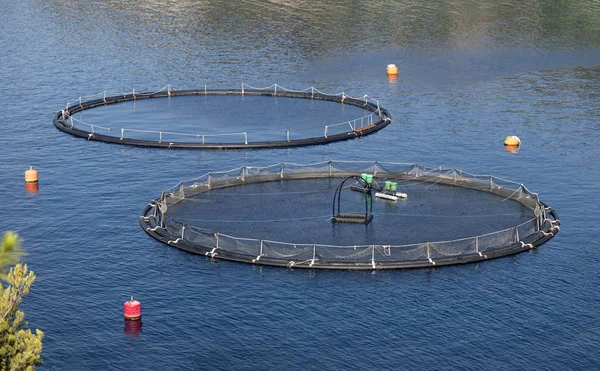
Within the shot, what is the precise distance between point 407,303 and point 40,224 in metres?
52.5

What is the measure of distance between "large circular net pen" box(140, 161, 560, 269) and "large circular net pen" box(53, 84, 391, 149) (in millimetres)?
21064

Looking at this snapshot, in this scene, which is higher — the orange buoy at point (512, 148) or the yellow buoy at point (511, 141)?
the yellow buoy at point (511, 141)

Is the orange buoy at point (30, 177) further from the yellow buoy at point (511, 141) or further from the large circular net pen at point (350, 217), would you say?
the yellow buoy at point (511, 141)

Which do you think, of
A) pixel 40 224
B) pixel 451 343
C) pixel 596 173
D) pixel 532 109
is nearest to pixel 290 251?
pixel 451 343

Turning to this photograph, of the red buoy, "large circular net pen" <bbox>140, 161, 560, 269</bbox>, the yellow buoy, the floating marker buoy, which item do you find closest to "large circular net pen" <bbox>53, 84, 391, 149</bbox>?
"large circular net pen" <bbox>140, 161, 560, 269</bbox>

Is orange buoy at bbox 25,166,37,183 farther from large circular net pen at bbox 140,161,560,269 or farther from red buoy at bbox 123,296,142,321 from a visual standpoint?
red buoy at bbox 123,296,142,321

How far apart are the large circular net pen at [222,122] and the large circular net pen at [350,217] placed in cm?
2106

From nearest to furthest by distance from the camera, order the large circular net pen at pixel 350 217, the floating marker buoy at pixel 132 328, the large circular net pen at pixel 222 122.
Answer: the floating marker buoy at pixel 132 328
the large circular net pen at pixel 350 217
the large circular net pen at pixel 222 122

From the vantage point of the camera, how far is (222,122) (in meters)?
183

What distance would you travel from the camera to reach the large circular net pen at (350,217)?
11875cm

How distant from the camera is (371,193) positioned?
13800cm

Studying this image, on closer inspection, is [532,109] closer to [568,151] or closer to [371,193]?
[568,151]

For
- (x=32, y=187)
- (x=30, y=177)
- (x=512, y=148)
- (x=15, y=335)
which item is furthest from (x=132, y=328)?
(x=512, y=148)

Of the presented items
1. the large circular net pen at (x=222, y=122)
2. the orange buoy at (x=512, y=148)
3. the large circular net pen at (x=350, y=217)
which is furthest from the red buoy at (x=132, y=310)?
the orange buoy at (x=512, y=148)
